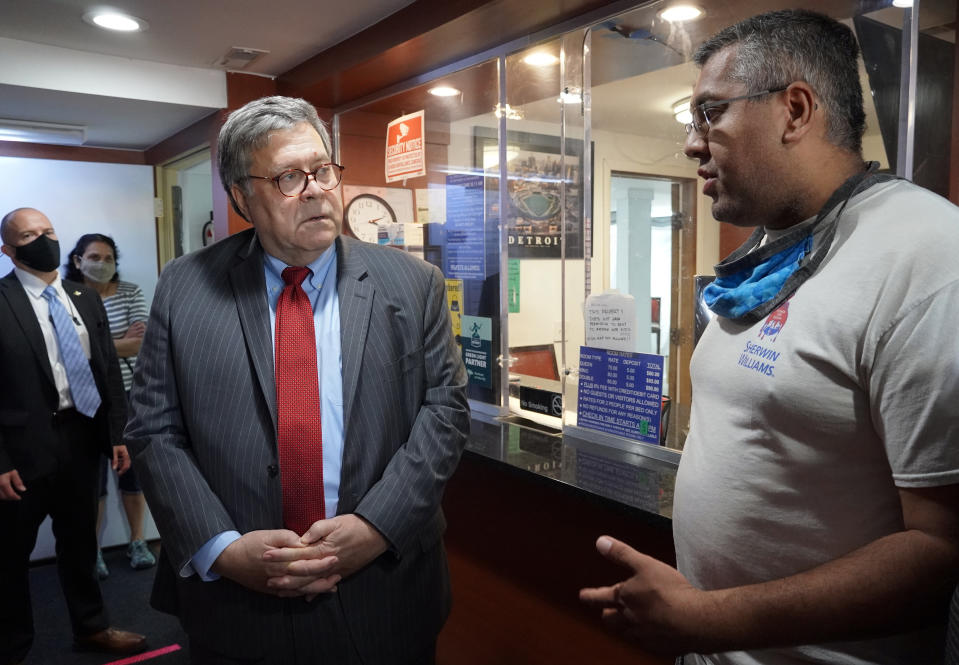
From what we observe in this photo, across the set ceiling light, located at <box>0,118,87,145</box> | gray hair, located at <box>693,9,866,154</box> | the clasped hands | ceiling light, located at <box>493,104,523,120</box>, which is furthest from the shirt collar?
ceiling light, located at <box>0,118,87,145</box>

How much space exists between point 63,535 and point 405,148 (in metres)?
2.08

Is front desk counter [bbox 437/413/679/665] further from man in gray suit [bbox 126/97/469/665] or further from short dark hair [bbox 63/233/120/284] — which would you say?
short dark hair [bbox 63/233/120/284]

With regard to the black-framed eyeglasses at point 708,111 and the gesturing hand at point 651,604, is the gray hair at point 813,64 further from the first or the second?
the gesturing hand at point 651,604

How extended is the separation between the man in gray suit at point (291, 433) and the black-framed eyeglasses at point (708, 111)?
692 mm

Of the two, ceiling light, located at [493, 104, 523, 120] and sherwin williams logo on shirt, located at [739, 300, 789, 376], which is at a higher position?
ceiling light, located at [493, 104, 523, 120]

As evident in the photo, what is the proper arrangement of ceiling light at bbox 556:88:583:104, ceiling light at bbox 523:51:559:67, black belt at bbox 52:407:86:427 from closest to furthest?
ceiling light at bbox 556:88:583:104, ceiling light at bbox 523:51:559:67, black belt at bbox 52:407:86:427

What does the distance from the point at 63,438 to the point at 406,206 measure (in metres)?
1.66

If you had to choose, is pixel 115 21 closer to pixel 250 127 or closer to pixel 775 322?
pixel 250 127

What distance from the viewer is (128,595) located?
326cm

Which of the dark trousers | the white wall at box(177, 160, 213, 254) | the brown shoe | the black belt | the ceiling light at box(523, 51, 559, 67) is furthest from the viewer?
the white wall at box(177, 160, 213, 254)

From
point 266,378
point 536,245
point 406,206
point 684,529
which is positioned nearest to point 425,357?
point 266,378

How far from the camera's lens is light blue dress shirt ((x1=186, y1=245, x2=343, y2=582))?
1311 millimetres

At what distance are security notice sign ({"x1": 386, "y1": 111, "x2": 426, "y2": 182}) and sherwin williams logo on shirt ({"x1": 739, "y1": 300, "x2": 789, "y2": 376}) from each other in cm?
221

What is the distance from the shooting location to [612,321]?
2.10 m
